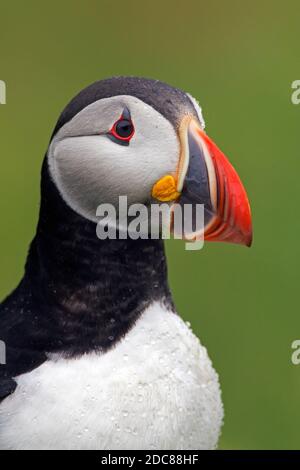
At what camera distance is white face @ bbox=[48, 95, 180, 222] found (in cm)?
280

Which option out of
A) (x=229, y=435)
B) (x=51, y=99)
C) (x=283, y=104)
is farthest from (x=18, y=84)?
(x=229, y=435)

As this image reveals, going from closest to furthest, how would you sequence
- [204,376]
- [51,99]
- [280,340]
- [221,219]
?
[221,219] → [204,376] → [280,340] → [51,99]

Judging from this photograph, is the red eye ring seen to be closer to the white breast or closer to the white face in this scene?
the white face

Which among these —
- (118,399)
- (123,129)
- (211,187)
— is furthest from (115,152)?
(118,399)

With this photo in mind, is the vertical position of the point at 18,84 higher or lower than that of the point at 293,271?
higher

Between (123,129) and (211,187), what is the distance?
0.22 meters

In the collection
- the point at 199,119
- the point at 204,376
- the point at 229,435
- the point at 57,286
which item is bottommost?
the point at 229,435

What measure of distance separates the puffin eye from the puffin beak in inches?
4.3

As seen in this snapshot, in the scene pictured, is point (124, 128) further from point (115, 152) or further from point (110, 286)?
point (110, 286)

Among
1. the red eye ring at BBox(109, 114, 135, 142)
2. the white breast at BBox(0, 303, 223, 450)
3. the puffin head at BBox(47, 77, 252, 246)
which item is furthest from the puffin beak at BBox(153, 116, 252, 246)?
the white breast at BBox(0, 303, 223, 450)

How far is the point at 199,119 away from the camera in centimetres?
289

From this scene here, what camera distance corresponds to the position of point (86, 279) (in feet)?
9.46
